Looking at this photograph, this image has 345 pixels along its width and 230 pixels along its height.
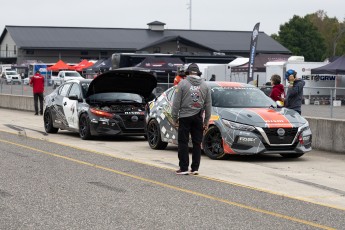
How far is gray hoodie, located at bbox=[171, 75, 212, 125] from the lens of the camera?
41.3ft

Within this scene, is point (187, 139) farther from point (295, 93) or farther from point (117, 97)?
point (117, 97)

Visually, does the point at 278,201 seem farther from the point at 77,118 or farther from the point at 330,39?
the point at 330,39

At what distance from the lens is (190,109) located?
12.6 m

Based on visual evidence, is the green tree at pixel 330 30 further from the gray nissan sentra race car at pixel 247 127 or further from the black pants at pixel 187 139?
the black pants at pixel 187 139

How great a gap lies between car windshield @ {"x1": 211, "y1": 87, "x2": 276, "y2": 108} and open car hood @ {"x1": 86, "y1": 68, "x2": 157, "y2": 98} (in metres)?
3.77

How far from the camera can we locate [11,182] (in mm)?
11352

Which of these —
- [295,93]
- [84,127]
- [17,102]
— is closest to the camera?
[295,93]

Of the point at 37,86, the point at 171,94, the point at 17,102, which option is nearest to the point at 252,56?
the point at 37,86

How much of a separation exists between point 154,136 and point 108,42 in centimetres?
8142

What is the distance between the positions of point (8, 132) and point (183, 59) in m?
25.5

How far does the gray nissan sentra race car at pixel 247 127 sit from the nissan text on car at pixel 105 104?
8.41 feet

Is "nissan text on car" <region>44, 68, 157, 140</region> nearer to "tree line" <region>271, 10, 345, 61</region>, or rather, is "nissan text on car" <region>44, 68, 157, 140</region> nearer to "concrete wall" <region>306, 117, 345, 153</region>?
"concrete wall" <region>306, 117, 345, 153</region>

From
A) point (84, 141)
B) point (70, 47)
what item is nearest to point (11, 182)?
point (84, 141)

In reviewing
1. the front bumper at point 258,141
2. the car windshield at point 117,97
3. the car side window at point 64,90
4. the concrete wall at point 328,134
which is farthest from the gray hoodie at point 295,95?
the car side window at point 64,90
